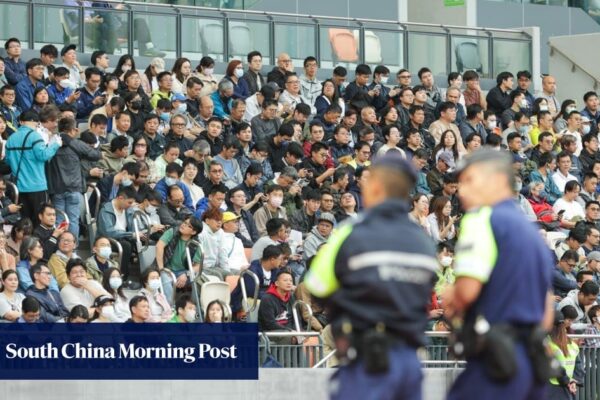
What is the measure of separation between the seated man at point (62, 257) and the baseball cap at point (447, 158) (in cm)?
729

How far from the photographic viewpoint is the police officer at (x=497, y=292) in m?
8.32

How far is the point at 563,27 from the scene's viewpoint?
3528cm

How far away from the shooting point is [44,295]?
690 inches

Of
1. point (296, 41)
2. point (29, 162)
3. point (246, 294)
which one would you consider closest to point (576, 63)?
point (296, 41)

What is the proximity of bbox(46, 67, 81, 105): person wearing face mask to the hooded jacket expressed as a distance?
4418 mm

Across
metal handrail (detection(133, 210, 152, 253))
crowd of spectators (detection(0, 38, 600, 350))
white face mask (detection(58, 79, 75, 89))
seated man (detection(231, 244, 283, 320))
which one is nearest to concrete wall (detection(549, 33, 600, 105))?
crowd of spectators (detection(0, 38, 600, 350))

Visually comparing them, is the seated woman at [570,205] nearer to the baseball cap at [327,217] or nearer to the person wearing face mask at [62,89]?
the baseball cap at [327,217]

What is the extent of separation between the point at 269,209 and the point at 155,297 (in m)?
3.25

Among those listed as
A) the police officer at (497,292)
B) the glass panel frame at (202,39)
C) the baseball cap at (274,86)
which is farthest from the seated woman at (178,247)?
the police officer at (497,292)

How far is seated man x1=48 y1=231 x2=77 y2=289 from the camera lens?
18281mm

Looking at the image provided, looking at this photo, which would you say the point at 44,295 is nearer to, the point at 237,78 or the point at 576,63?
the point at 237,78

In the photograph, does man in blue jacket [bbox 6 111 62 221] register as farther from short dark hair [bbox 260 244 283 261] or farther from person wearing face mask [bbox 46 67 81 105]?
short dark hair [bbox 260 244 283 261]

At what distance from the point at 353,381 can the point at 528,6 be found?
90.5 feet

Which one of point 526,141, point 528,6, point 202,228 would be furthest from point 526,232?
point 528,6
